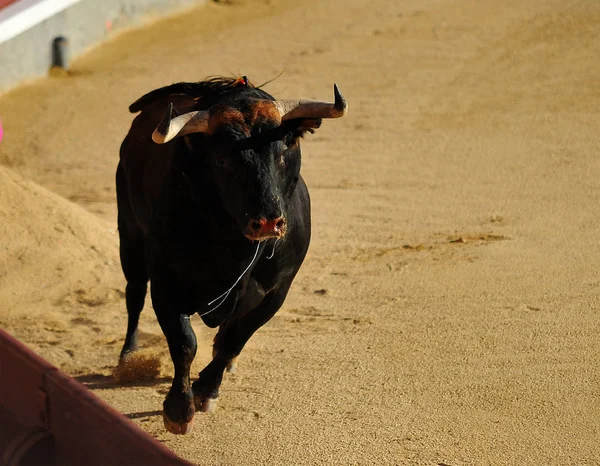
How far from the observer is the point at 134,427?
4.28 m

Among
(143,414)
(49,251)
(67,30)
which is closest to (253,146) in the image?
(143,414)

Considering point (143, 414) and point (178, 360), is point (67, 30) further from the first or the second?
point (178, 360)

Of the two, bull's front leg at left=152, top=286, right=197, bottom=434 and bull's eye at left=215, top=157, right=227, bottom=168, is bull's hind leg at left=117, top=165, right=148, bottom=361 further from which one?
bull's eye at left=215, top=157, right=227, bottom=168

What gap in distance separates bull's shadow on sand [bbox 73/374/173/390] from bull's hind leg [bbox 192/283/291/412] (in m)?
0.64

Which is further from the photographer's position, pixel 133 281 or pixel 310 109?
pixel 133 281

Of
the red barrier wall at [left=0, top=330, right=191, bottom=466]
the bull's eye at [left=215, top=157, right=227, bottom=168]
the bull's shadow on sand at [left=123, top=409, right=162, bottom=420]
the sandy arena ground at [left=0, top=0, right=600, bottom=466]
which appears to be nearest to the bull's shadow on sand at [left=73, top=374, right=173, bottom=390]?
the sandy arena ground at [left=0, top=0, right=600, bottom=466]

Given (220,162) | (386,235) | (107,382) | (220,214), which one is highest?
(220,162)

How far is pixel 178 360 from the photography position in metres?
5.38

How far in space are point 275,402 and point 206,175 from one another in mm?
1576

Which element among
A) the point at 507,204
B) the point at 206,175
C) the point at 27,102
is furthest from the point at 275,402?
the point at 27,102

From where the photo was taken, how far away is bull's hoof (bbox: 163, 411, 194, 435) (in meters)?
5.38

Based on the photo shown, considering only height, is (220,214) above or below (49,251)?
above

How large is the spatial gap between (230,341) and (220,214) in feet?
3.06

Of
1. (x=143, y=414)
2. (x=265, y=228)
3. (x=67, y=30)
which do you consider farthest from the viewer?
(x=67, y=30)
